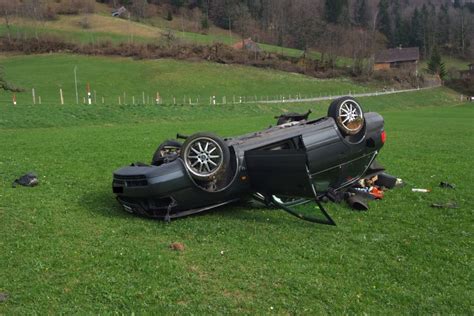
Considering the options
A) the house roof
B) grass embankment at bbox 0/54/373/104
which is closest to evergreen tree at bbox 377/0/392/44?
the house roof

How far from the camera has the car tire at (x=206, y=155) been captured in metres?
7.46

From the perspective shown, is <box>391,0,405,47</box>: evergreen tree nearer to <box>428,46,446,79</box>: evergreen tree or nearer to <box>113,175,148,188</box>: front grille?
<box>428,46,446,79</box>: evergreen tree

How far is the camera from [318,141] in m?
8.22

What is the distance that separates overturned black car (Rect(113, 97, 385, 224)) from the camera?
7219 millimetres

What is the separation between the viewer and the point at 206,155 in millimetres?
7477

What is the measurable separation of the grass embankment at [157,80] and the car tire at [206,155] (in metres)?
45.6

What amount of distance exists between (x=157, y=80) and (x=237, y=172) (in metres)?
58.7

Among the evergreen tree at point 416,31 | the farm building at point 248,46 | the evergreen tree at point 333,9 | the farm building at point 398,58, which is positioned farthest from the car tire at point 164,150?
the evergreen tree at point 333,9

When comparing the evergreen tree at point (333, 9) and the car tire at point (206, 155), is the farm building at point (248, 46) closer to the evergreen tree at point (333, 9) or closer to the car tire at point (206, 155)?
the evergreen tree at point (333, 9)

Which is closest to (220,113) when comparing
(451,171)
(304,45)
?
(451,171)

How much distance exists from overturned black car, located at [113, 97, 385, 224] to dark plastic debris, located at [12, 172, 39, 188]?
2883 millimetres

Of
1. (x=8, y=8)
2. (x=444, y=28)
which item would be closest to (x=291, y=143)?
(x=8, y=8)

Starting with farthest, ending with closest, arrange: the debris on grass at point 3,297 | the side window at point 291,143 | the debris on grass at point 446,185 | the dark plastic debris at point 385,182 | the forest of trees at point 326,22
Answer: the forest of trees at point 326,22 < the debris on grass at point 446,185 < the dark plastic debris at point 385,182 < the side window at point 291,143 < the debris on grass at point 3,297

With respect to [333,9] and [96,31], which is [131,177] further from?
[333,9]
